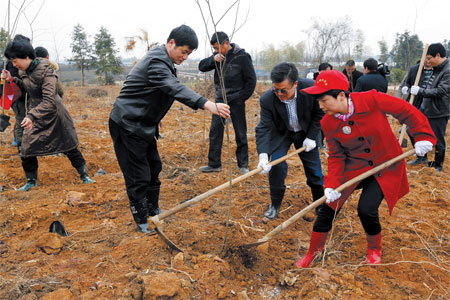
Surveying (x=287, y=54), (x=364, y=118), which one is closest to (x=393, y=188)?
(x=364, y=118)

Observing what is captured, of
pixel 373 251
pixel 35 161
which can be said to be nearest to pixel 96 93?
pixel 35 161

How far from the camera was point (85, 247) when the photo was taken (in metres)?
2.86

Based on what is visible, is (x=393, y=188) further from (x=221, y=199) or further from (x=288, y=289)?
(x=221, y=199)

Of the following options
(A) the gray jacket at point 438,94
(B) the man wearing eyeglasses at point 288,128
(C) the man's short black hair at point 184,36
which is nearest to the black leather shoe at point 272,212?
(B) the man wearing eyeglasses at point 288,128

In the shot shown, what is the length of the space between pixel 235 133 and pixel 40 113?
2.56 meters

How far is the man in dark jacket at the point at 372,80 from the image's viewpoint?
4938 mm

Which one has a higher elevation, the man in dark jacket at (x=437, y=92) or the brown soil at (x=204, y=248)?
the man in dark jacket at (x=437, y=92)

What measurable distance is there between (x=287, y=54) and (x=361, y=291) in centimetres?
3581

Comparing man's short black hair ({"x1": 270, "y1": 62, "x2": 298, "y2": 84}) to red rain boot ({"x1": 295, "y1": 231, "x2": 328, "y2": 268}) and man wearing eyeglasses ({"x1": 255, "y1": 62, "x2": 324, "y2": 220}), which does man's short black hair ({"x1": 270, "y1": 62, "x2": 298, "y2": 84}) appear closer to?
man wearing eyeglasses ({"x1": 255, "y1": 62, "x2": 324, "y2": 220})

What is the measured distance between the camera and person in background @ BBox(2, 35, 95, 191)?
3.70 metres

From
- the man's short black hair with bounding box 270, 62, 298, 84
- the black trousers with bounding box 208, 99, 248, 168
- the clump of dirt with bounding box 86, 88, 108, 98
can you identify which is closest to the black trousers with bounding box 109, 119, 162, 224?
the man's short black hair with bounding box 270, 62, 298, 84

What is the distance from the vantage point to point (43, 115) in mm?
3814

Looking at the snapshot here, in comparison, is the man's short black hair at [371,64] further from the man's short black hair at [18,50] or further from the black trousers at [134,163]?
the man's short black hair at [18,50]

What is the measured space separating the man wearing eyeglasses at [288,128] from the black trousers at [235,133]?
150 cm
